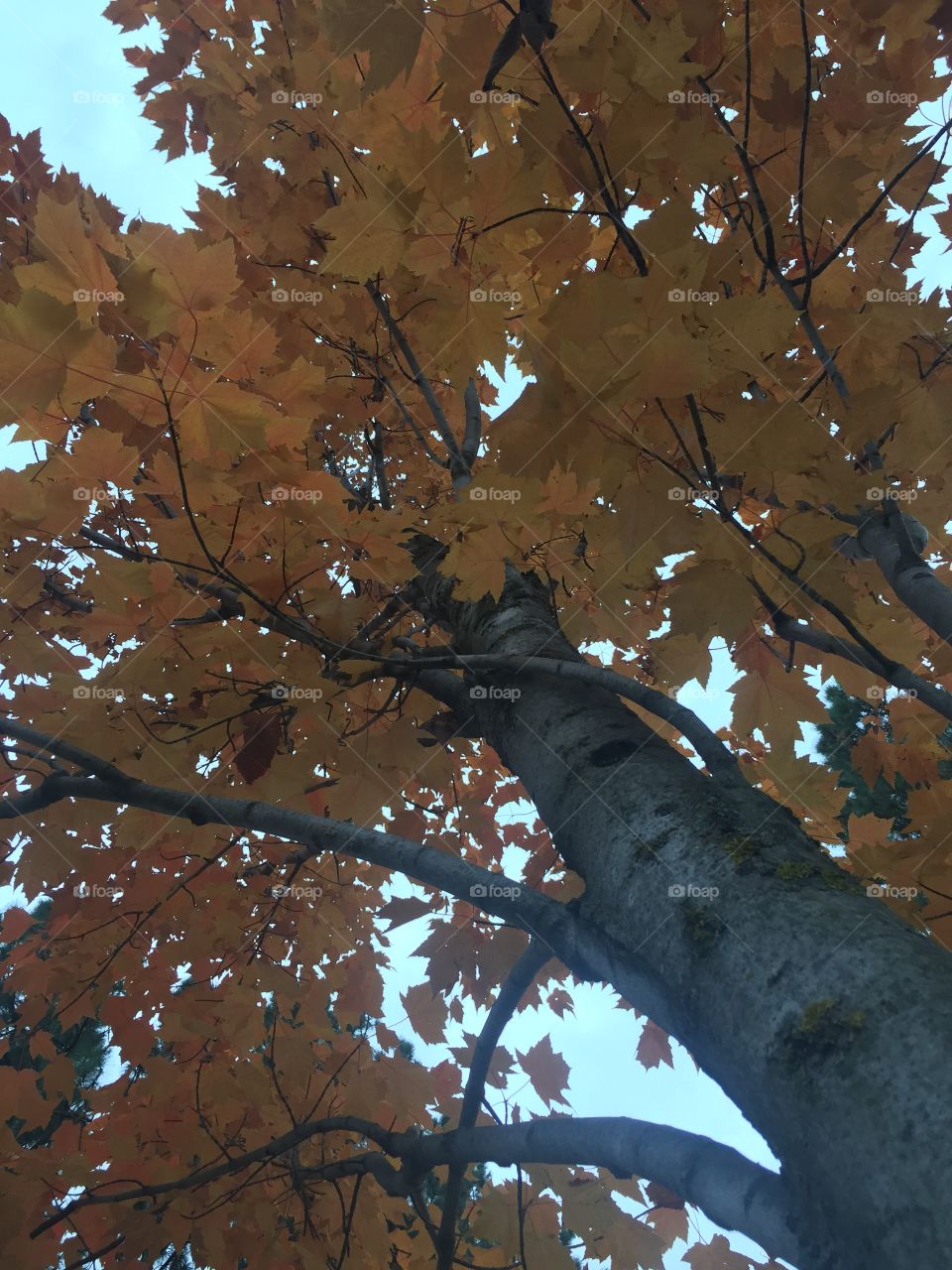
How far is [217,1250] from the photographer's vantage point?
2373 millimetres

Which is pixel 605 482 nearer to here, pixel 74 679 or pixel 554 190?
pixel 554 190

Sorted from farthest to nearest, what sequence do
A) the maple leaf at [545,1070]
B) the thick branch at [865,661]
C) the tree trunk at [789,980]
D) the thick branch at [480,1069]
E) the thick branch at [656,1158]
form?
the maple leaf at [545,1070], the thick branch at [480,1069], the thick branch at [865,661], the thick branch at [656,1158], the tree trunk at [789,980]

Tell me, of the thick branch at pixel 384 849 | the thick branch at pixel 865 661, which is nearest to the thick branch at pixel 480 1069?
the thick branch at pixel 384 849

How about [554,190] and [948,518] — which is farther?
[948,518]

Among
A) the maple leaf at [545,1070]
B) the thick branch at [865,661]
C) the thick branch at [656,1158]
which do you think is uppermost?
the maple leaf at [545,1070]

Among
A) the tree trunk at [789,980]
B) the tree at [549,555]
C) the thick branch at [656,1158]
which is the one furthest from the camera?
the tree at [549,555]

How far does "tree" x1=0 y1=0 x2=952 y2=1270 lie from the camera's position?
37.6 inches

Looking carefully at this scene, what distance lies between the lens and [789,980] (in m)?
0.83

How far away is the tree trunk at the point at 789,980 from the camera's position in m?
0.66

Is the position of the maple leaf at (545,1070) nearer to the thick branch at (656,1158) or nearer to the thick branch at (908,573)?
the thick branch at (656,1158)

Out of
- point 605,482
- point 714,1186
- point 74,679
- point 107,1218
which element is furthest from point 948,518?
point 107,1218

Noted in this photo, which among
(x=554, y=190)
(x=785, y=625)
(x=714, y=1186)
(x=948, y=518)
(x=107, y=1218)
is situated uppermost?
(x=554, y=190)

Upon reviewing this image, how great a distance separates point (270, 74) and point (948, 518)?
2.67 metres

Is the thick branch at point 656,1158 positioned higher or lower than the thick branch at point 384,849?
lower
